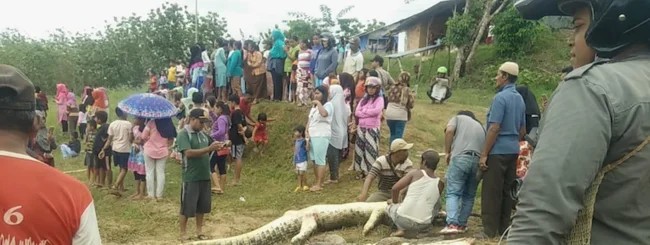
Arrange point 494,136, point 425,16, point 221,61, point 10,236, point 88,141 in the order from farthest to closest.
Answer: point 425,16 < point 221,61 < point 88,141 < point 494,136 < point 10,236

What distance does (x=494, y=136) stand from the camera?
5.91 m

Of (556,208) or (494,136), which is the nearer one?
(556,208)

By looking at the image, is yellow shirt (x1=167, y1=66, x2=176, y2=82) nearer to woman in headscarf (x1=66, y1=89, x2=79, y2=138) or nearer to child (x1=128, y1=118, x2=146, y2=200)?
woman in headscarf (x1=66, y1=89, x2=79, y2=138)

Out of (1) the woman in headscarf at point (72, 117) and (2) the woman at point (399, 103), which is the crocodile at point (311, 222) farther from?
(1) the woman in headscarf at point (72, 117)

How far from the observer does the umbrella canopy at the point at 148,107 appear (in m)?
9.05

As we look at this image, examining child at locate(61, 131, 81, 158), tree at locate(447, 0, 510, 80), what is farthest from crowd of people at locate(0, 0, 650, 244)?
tree at locate(447, 0, 510, 80)

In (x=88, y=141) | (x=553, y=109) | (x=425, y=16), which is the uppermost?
(x=425, y=16)

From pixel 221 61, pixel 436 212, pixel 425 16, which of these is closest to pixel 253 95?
pixel 221 61

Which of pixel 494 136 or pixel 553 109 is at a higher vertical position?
pixel 553 109

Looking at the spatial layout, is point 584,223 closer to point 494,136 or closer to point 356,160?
point 494,136

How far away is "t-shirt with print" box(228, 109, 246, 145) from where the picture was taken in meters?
10.3

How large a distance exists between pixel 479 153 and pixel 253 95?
792cm

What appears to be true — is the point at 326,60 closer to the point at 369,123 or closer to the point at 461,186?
the point at 369,123

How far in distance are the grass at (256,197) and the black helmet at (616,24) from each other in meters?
5.33
